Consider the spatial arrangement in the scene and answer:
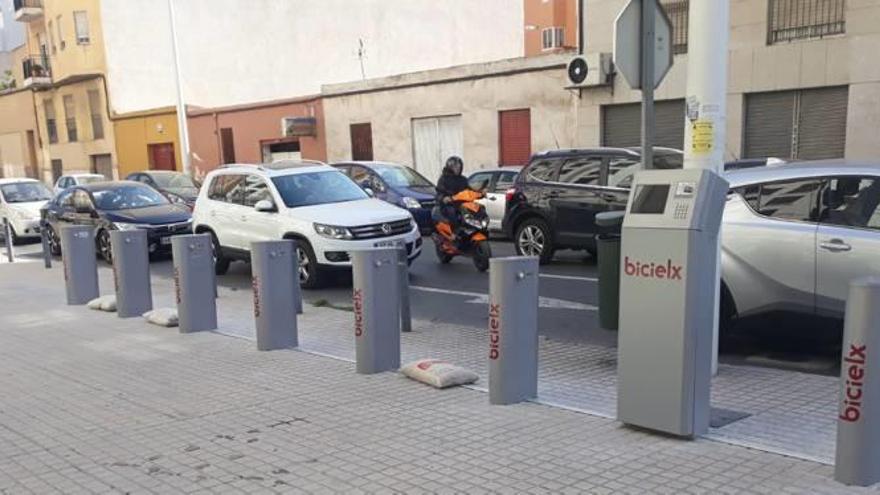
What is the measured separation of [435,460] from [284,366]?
8.56ft

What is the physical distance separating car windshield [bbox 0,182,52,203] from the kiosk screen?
61.6ft

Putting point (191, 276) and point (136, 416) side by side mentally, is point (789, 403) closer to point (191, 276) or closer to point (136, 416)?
point (136, 416)

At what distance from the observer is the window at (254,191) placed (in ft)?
37.0

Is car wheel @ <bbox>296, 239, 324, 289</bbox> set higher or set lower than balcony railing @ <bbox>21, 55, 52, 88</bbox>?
lower

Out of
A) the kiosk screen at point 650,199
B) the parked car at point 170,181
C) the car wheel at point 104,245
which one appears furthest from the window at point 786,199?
the parked car at point 170,181

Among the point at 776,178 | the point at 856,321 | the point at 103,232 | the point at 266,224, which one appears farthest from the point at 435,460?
the point at 103,232

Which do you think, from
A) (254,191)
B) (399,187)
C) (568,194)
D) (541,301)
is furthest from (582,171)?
(399,187)

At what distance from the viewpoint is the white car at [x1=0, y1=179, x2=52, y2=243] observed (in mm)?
18938

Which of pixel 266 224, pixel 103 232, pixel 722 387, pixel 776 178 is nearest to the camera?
pixel 722 387

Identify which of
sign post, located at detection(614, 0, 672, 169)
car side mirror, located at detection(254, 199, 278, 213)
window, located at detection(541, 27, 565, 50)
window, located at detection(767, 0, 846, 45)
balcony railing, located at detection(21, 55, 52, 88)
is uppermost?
window, located at detection(541, 27, 565, 50)

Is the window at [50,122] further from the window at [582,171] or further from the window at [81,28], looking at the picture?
the window at [582,171]

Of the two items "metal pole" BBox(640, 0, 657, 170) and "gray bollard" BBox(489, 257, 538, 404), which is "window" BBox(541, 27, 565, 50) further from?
"gray bollard" BBox(489, 257, 538, 404)

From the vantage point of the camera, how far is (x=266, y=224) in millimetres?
11031

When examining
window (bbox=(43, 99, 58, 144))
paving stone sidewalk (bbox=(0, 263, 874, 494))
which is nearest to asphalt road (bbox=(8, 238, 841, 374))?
paving stone sidewalk (bbox=(0, 263, 874, 494))
